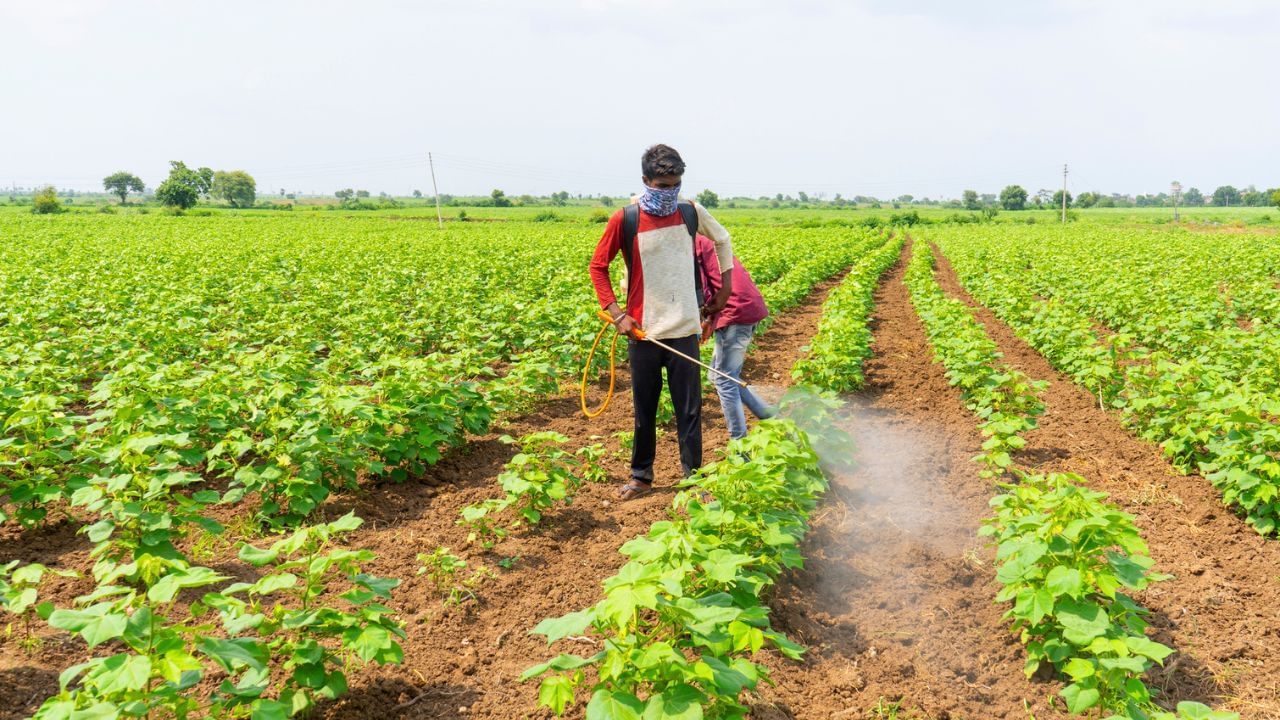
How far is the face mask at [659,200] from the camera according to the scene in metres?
4.12

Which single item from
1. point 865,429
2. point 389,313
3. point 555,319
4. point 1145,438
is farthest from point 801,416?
point 389,313

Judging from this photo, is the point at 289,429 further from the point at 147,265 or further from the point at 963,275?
the point at 963,275

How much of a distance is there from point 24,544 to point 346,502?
A: 1.72m

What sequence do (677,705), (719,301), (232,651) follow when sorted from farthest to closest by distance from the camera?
(719,301)
(232,651)
(677,705)

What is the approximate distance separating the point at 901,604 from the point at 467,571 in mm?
2236

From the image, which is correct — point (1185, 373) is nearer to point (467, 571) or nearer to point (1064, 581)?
point (1064, 581)

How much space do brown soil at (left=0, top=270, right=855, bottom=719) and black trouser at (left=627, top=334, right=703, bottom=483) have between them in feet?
1.38

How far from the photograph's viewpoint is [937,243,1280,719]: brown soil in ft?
10.0

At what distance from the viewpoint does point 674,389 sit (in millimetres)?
4578

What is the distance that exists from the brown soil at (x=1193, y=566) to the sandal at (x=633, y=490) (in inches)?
111

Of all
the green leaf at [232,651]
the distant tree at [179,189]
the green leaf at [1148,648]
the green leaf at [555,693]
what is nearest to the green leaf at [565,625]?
the green leaf at [555,693]

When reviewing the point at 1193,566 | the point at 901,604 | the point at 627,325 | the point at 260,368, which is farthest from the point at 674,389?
the point at 260,368

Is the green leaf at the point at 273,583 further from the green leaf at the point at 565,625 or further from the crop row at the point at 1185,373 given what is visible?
the crop row at the point at 1185,373

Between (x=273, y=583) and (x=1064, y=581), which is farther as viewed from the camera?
→ (x=1064, y=581)
